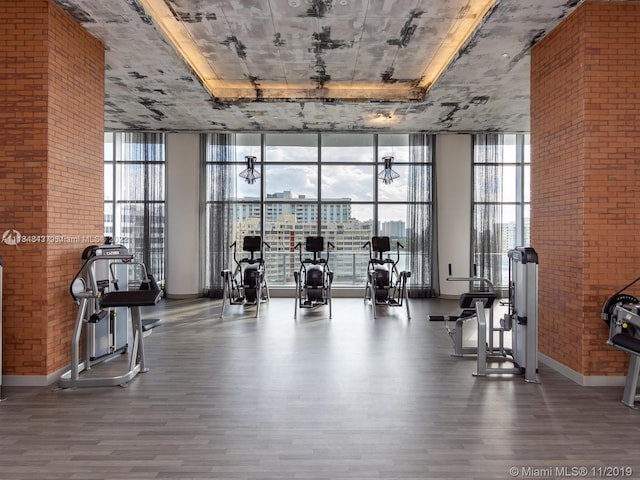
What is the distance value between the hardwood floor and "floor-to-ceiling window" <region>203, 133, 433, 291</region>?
4.32 metres

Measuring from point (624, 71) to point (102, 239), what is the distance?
5.44 m

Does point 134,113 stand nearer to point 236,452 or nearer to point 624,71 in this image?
point 236,452

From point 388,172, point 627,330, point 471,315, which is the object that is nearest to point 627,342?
point 627,330

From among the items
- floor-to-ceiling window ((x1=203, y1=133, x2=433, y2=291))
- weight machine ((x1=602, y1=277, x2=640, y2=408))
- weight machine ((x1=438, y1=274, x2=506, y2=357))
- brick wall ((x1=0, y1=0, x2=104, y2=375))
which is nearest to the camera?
weight machine ((x1=602, y1=277, x2=640, y2=408))

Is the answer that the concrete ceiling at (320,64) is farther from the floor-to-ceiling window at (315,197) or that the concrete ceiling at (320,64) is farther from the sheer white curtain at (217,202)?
the floor-to-ceiling window at (315,197)

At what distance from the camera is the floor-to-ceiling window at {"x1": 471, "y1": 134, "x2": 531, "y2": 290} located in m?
8.80

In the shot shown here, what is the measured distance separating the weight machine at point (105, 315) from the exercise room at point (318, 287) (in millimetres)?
24

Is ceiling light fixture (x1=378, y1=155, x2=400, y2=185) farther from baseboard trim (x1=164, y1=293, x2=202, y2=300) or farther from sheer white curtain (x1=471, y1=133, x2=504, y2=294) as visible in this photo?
baseboard trim (x1=164, y1=293, x2=202, y2=300)

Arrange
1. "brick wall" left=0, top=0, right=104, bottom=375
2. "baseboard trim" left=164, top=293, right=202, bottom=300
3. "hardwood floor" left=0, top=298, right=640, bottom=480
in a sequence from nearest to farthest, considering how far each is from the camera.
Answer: "hardwood floor" left=0, top=298, right=640, bottom=480
"brick wall" left=0, top=0, right=104, bottom=375
"baseboard trim" left=164, top=293, right=202, bottom=300

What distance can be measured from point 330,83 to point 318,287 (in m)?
3.37

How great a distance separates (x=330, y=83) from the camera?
625 centimetres

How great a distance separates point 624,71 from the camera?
12.3 ft

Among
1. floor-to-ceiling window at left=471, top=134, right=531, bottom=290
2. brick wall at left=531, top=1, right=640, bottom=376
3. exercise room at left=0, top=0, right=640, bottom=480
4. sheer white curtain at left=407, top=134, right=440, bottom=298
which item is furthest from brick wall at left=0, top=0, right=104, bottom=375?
floor-to-ceiling window at left=471, top=134, right=531, bottom=290

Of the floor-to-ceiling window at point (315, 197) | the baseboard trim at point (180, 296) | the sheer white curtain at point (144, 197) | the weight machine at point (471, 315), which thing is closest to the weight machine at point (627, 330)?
the weight machine at point (471, 315)
